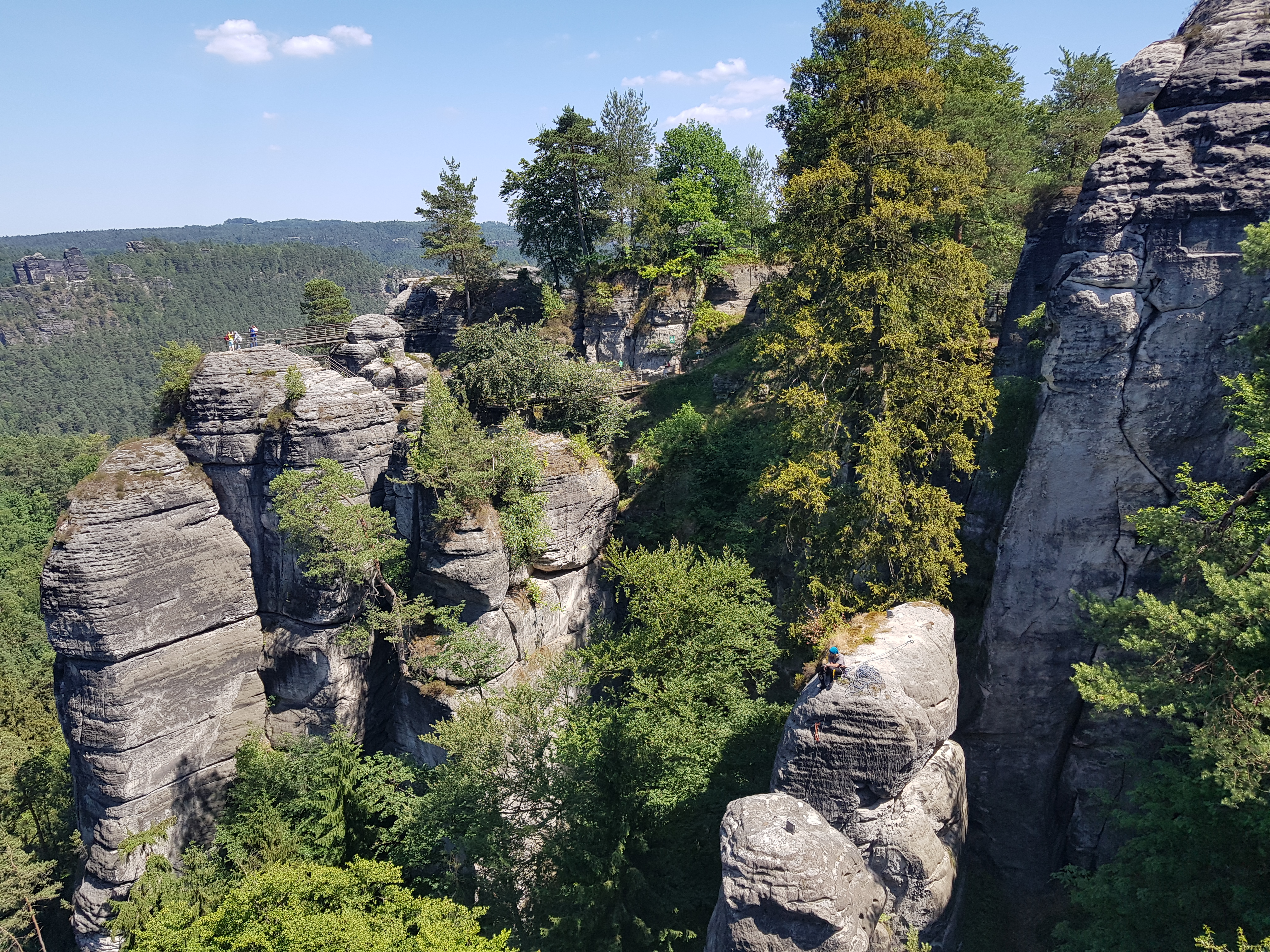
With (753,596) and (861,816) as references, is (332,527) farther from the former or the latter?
(861,816)

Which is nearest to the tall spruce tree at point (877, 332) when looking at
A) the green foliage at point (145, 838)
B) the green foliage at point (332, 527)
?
the green foliage at point (332, 527)

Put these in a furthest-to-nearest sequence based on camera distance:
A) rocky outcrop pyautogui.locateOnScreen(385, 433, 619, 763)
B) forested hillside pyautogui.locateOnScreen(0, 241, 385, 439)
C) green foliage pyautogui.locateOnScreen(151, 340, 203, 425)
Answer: forested hillside pyautogui.locateOnScreen(0, 241, 385, 439)
green foliage pyautogui.locateOnScreen(151, 340, 203, 425)
rocky outcrop pyautogui.locateOnScreen(385, 433, 619, 763)

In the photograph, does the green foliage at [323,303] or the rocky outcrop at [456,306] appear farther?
the green foliage at [323,303]

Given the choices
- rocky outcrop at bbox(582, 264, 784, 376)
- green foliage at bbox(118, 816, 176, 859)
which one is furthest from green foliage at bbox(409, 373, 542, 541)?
green foliage at bbox(118, 816, 176, 859)

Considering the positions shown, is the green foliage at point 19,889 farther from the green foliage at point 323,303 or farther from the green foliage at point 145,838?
the green foliage at point 323,303

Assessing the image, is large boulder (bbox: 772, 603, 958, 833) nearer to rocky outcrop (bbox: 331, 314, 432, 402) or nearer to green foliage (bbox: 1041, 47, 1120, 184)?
green foliage (bbox: 1041, 47, 1120, 184)

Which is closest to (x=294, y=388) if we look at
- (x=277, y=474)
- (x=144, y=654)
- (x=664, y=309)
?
(x=277, y=474)
